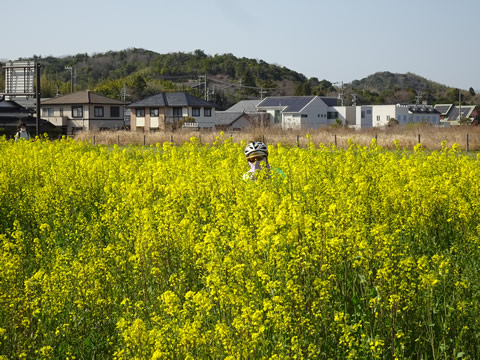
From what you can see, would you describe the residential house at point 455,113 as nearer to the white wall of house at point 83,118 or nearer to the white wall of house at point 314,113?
the white wall of house at point 314,113

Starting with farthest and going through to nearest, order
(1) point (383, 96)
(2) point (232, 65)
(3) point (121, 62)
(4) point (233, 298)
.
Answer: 1. (3) point (121, 62)
2. (2) point (232, 65)
3. (1) point (383, 96)
4. (4) point (233, 298)

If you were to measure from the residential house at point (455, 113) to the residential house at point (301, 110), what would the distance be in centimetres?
1728

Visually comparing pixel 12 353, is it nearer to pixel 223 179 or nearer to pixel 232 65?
pixel 223 179

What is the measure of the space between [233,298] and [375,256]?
1.19 m

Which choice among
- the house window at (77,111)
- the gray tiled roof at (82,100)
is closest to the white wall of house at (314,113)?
the gray tiled roof at (82,100)

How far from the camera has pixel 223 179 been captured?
8.26 m

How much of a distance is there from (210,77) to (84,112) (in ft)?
199

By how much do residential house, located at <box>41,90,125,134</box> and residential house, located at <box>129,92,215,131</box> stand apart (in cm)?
305

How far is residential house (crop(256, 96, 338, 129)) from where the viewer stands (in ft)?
246

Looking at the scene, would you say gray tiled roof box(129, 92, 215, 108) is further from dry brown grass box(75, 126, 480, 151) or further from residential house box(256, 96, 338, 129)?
dry brown grass box(75, 126, 480, 151)

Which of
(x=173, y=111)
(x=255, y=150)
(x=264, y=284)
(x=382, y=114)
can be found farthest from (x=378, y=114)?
(x=264, y=284)

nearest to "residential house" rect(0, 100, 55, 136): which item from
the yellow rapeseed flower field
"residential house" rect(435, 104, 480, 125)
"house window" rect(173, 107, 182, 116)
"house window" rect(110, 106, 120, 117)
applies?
"house window" rect(110, 106, 120, 117)

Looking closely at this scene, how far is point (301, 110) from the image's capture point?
74.2 m

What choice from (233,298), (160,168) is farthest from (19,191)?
(233,298)
